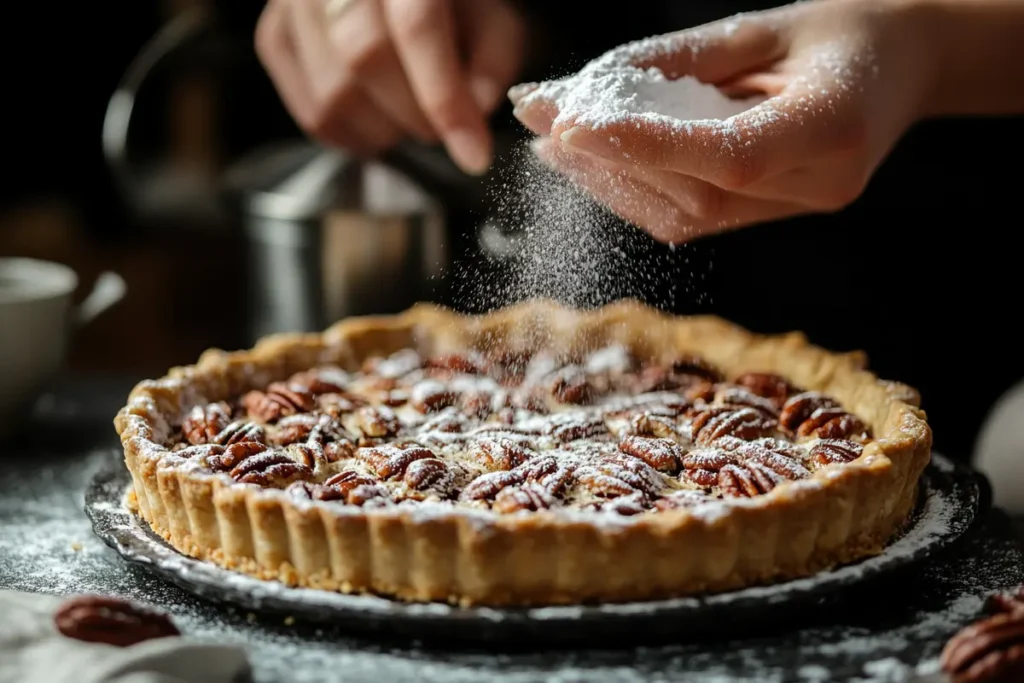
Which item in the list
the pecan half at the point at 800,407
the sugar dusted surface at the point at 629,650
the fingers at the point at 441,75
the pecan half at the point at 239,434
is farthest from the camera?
the fingers at the point at 441,75

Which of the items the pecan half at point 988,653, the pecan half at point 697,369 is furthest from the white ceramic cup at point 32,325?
the pecan half at point 988,653

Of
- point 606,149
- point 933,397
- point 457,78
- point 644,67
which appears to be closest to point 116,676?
point 606,149

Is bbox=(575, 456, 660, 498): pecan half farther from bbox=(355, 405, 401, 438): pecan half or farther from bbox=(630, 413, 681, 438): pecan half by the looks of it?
bbox=(355, 405, 401, 438): pecan half

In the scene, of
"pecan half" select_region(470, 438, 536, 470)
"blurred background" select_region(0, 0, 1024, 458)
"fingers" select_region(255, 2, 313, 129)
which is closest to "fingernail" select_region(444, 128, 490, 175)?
"blurred background" select_region(0, 0, 1024, 458)

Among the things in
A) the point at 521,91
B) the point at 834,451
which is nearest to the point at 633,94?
the point at 521,91

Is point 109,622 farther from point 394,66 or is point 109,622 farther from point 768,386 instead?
point 394,66

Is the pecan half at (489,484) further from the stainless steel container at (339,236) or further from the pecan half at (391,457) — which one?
the stainless steel container at (339,236)
